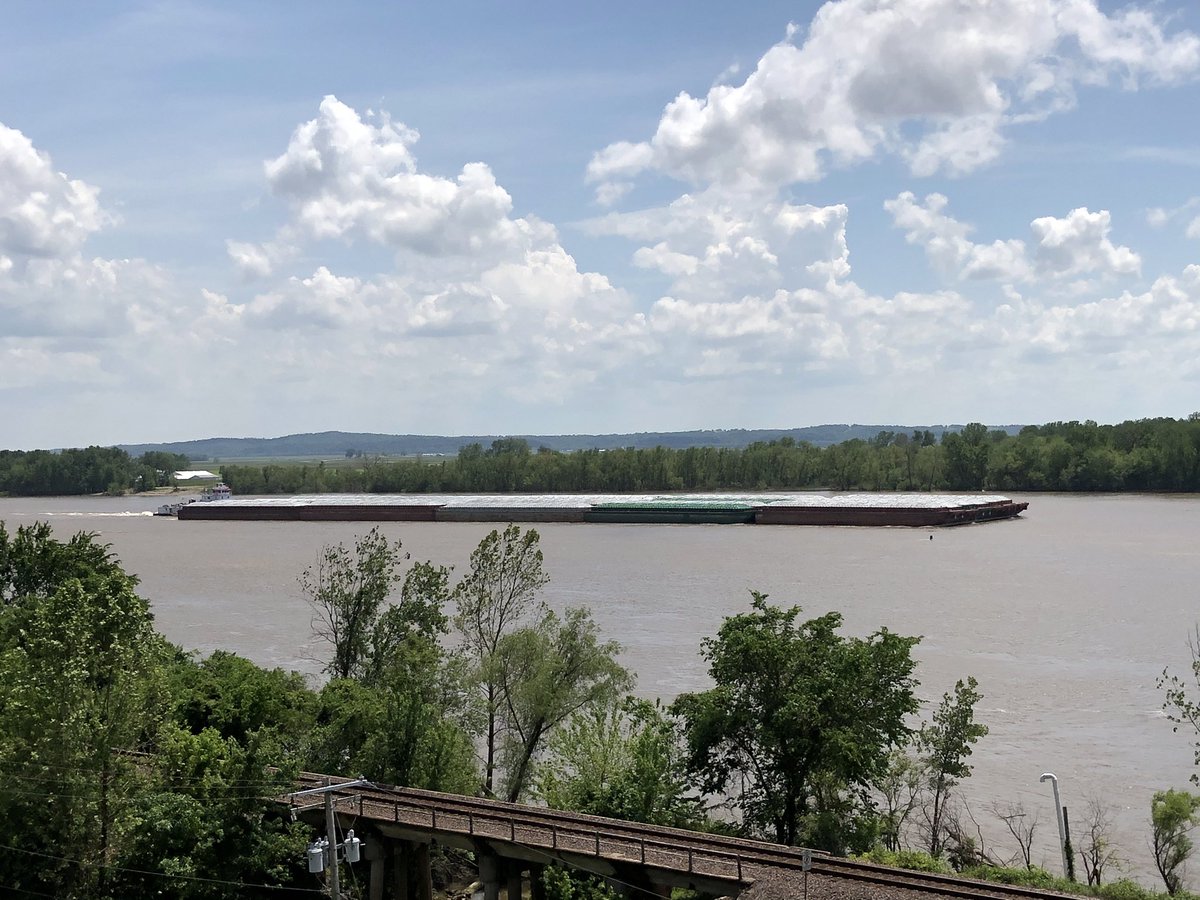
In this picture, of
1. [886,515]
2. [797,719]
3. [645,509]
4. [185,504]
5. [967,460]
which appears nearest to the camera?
[797,719]

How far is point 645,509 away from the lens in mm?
138375

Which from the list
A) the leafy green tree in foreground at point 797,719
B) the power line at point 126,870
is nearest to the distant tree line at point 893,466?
the leafy green tree in foreground at point 797,719

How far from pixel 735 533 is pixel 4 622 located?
8895 centimetres

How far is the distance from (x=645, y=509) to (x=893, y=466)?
161 ft

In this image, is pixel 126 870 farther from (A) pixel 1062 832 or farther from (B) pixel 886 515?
(B) pixel 886 515

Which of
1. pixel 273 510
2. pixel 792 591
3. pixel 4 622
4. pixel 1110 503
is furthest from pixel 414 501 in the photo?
pixel 4 622

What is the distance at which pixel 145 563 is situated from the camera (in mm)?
96062

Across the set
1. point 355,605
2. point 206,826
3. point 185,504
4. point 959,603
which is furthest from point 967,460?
point 206,826

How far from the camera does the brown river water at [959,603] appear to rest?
33.7 m

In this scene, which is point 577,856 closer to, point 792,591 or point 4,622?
point 4,622

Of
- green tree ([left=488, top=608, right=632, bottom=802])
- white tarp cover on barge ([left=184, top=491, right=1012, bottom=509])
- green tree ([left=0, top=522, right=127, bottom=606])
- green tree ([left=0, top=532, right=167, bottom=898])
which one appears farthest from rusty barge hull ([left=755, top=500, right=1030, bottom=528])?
green tree ([left=0, top=532, right=167, bottom=898])

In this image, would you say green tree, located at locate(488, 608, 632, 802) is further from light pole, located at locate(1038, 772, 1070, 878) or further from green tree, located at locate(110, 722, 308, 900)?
light pole, located at locate(1038, 772, 1070, 878)

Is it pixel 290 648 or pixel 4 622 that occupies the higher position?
pixel 4 622

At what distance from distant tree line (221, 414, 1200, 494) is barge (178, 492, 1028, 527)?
13.6m
